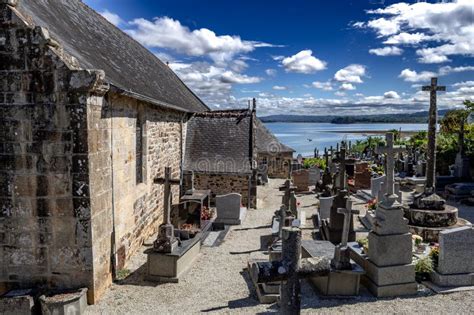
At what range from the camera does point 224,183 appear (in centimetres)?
1681

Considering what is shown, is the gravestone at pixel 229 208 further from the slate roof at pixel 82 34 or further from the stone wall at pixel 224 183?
the slate roof at pixel 82 34

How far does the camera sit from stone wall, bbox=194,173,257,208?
16.7 metres

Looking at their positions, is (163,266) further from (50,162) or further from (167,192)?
(50,162)

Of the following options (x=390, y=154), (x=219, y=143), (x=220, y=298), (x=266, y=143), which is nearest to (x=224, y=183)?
(x=219, y=143)

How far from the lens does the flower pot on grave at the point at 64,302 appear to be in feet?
20.6

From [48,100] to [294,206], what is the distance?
798 cm

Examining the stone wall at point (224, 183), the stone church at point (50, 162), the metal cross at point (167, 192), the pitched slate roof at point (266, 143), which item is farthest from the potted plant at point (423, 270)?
the pitched slate roof at point (266, 143)

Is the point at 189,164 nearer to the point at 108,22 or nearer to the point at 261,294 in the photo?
the point at 108,22

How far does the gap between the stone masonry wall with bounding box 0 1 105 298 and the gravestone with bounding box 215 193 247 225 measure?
7.02 m

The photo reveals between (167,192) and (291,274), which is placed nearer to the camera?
(291,274)

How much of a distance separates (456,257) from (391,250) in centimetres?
138

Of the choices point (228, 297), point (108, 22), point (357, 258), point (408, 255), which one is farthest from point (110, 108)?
point (108, 22)

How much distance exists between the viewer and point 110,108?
794cm

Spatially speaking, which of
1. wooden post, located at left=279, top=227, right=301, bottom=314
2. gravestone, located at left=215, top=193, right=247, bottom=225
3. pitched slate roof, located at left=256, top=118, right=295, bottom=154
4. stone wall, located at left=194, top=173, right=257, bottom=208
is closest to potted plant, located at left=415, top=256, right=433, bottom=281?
wooden post, located at left=279, top=227, right=301, bottom=314
